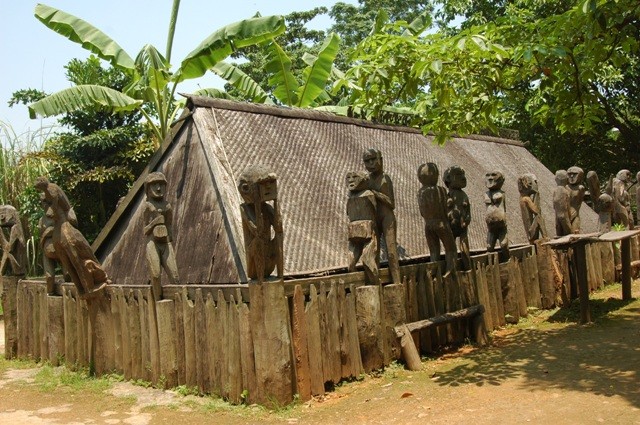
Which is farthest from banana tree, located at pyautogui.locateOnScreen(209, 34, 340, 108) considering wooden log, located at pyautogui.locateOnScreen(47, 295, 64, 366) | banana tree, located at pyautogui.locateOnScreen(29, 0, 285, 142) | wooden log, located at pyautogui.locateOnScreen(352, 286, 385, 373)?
wooden log, located at pyautogui.locateOnScreen(352, 286, 385, 373)

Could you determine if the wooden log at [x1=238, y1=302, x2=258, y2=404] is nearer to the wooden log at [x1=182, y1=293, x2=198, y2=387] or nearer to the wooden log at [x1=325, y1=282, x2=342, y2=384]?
the wooden log at [x1=182, y1=293, x2=198, y2=387]

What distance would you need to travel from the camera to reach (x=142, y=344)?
791 centimetres

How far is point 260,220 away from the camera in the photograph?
22.2ft

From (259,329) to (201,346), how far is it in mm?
977

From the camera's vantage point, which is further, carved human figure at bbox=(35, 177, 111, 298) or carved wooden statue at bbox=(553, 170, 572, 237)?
carved wooden statue at bbox=(553, 170, 572, 237)

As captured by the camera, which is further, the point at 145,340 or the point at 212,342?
the point at 145,340

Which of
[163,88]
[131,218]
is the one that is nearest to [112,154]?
[163,88]

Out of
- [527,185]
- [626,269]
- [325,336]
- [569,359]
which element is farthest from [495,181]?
[325,336]

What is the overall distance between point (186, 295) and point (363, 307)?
206 cm

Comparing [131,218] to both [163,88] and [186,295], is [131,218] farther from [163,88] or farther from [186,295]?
[163,88]

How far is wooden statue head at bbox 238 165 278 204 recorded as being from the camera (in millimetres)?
6645

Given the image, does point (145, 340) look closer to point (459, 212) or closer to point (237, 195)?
point (237, 195)

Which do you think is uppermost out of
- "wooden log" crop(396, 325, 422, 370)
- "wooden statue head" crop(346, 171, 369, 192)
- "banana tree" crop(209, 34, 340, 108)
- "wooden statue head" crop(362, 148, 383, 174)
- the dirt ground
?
"banana tree" crop(209, 34, 340, 108)

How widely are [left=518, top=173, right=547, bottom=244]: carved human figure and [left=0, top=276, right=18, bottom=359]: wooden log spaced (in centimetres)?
867
